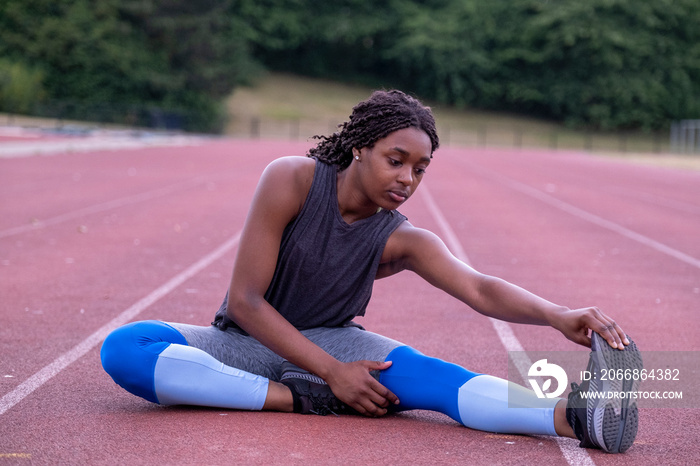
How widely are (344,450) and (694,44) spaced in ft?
231

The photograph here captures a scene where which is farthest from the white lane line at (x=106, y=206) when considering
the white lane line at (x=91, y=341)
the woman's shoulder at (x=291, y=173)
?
the woman's shoulder at (x=291, y=173)

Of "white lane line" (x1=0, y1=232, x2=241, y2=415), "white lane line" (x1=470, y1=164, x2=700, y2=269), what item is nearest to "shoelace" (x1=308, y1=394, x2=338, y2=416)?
"white lane line" (x1=0, y1=232, x2=241, y2=415)

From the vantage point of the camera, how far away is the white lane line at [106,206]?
35.8ft

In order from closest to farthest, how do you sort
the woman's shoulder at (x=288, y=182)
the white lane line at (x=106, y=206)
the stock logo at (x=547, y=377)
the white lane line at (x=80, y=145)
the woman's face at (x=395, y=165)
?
the woman's face at (x=395, y=165) → the woman's shoulder at (x=288, y=182) → the stock logo at (x=547, y=377) → the white lane line at (x=106, y=206) → the white lane line at (x=80, y=145)

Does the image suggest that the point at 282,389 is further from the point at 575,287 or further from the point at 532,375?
the point at 575,287

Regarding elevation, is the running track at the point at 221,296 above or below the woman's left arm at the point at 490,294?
below

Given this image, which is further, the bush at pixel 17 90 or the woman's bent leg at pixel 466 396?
the bush at pixel 17 90

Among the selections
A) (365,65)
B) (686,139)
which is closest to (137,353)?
(686,139)

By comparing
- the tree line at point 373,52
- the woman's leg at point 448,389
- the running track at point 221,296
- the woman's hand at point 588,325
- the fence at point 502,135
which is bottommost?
the fence at point 502,135

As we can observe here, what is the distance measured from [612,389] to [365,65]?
75220 mm

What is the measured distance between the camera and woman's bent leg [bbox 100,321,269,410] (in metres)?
3.76

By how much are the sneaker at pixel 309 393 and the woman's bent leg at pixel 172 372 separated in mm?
117

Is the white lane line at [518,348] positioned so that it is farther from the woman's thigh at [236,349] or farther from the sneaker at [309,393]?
the woman's thigh at [236,349]

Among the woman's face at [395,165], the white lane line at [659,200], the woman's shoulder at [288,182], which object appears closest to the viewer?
the woman's face at [395,165]
